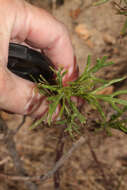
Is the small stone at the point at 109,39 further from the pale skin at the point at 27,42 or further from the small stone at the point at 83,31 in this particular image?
the pale skin at the point at 27,42

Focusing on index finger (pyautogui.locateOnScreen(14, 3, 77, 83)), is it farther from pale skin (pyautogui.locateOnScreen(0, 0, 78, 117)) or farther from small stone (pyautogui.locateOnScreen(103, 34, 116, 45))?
small stone (pyautogui.locateOnScreen(103, 34, 116, 45))

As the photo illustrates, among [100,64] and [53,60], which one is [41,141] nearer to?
[53,60]

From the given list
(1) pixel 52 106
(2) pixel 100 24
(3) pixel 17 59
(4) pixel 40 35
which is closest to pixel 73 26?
(2) pixel 100 24

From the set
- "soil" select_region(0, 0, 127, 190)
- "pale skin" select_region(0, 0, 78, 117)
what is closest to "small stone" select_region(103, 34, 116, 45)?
"soil" select_region(0, 0, 127, 190)

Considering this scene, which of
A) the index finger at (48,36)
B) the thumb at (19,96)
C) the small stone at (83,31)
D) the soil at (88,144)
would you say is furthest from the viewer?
the small stone at (83,31)

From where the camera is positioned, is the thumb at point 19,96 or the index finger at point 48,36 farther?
the index finger at point 48,36

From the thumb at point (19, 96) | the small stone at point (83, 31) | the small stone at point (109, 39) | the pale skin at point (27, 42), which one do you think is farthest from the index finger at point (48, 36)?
the small stone at point (83, 31)

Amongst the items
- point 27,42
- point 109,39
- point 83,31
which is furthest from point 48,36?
point 83,31
